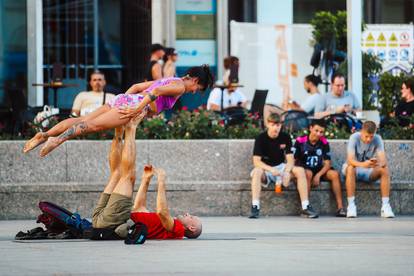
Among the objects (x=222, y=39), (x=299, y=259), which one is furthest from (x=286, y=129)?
(x=299, y=259)

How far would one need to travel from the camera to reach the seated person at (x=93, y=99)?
1931cm

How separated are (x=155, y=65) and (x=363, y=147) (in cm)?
406

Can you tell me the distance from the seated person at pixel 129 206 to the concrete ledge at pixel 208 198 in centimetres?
292

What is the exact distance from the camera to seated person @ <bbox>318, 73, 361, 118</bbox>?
19766 millimetres

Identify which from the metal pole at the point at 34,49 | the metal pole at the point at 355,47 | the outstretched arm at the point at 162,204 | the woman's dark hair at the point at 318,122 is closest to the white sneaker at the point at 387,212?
the woman's dark hair at the point at 318,122

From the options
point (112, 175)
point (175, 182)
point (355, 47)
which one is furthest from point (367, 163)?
point (112, 175)

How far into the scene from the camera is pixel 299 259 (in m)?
11.8

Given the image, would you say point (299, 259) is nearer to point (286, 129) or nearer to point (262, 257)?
point (262, 257)

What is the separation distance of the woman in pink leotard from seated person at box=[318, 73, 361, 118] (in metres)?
5.54

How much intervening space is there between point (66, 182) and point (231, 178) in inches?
80.5

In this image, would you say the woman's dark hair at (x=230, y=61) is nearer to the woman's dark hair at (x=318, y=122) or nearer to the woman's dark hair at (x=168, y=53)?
the woman's dark hair at (x=168, y=53)

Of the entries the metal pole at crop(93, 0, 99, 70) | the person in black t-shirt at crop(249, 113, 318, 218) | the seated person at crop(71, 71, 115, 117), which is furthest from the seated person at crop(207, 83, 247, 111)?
the metal pole at crop(93, 0, 99, 70)

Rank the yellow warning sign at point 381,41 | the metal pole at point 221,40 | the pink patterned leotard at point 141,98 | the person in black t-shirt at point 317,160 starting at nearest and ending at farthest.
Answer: the pink patterned leotard at point 141,98
the person in black t-shirt at point 317,160
the yellow warning sign at point 381,41
the metal pole at point 221,40

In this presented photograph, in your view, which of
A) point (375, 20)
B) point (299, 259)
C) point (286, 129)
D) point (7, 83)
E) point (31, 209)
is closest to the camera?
point (299, 259)
